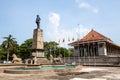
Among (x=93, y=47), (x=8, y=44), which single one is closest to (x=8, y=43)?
(x=8, y=44)

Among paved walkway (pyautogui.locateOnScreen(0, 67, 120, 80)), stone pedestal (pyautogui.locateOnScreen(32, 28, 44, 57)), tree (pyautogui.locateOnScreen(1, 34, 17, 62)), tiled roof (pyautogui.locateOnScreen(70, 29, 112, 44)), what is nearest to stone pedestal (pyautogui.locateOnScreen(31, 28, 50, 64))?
stone pedestal (pyautogui.locateOnScreen(32, 28, 44, 57))

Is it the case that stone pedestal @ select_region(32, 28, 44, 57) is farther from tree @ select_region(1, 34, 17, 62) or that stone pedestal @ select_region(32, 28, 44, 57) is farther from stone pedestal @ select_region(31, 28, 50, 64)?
tree @ select_region(1, 34, 17, 62)

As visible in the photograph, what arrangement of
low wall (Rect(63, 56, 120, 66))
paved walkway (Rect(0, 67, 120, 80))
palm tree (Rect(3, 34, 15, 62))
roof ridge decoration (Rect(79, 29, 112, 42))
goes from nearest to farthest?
paved walkway (Rect(0, 67, 120, 80)), low wall (Rect(63, 56, 120, 66)), roof ridge decoration (Rect(79, 29, 112, 42)), palm tree (Rect(3, 34, 15, 62))

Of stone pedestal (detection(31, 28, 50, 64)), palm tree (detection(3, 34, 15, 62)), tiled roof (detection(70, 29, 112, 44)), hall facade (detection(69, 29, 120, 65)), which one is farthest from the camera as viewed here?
palm tree (detection(3, 34, 15, 62))

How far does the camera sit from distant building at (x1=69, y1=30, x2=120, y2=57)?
148 feet

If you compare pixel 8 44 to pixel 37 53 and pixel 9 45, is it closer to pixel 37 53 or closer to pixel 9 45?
pixel 9 45

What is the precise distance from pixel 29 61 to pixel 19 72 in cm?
1038

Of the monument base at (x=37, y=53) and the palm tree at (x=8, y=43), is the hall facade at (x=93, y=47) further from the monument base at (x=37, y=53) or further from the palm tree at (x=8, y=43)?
the palm tree at (x=8, y=43)

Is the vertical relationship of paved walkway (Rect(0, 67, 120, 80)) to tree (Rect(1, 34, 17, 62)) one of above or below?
below

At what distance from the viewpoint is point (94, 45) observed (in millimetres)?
47000

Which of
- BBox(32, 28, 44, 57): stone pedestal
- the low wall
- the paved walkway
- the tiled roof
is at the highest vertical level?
the tiled roof

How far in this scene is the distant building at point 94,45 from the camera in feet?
148

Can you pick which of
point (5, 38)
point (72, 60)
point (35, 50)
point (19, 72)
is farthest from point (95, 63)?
point (5, 38)

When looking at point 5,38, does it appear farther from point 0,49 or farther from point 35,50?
point 35,50
